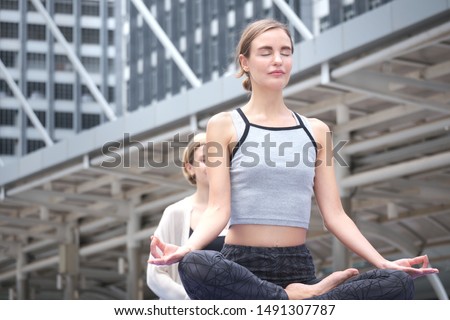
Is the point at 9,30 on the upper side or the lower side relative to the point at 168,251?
upper

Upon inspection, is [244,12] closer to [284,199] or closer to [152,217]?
[152,217]

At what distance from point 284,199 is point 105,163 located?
2259 cm

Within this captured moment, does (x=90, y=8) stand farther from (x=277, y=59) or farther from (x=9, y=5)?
(x=277, y=59)

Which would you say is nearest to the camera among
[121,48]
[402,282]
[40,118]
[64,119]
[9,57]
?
[402,282]

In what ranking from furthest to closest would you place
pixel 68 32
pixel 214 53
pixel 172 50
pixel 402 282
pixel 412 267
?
pixel 68 32 < pixel 214 53 < pixel 172 50 < pixel 412 267 < pixel 402 282

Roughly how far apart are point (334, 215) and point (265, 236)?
0.75 feet

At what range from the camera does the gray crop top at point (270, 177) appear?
3455 millimetres

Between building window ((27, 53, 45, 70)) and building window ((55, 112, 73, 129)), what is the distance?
4.01 m

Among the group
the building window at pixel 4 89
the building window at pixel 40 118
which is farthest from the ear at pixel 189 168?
the building window at pixel 40 118

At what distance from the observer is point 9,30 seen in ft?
298

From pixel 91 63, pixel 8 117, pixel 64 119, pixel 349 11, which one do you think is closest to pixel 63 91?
pixel 91 63
